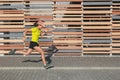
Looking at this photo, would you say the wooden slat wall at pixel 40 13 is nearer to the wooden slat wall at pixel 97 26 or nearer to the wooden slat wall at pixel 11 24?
the wooden slat wall at pixel 11 24

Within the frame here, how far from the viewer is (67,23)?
623 inches

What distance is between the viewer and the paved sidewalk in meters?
11.4

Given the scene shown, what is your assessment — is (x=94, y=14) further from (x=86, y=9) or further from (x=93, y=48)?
(x=93, y=48)

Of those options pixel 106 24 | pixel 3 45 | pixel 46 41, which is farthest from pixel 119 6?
pixel 3 45

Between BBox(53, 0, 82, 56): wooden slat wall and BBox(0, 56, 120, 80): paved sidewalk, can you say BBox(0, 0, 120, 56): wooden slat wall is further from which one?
BBox(0, 56, 120, 80): paved sidewalk

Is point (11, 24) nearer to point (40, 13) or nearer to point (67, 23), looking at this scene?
point (40, 13)

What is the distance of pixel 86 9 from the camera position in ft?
52.2

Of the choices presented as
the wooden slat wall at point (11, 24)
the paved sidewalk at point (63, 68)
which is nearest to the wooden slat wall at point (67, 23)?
the wooden slat wall at point (11, 24)

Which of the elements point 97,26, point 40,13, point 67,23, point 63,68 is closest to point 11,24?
point 40,13

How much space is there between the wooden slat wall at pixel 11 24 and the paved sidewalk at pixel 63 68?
760 millimetres

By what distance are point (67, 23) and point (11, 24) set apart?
254 centimetres

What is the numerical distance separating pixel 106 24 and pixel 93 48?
1236 mm

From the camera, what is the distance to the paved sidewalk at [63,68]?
11.4 metres

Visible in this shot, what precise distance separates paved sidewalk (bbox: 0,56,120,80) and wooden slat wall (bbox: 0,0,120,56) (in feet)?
2.48
